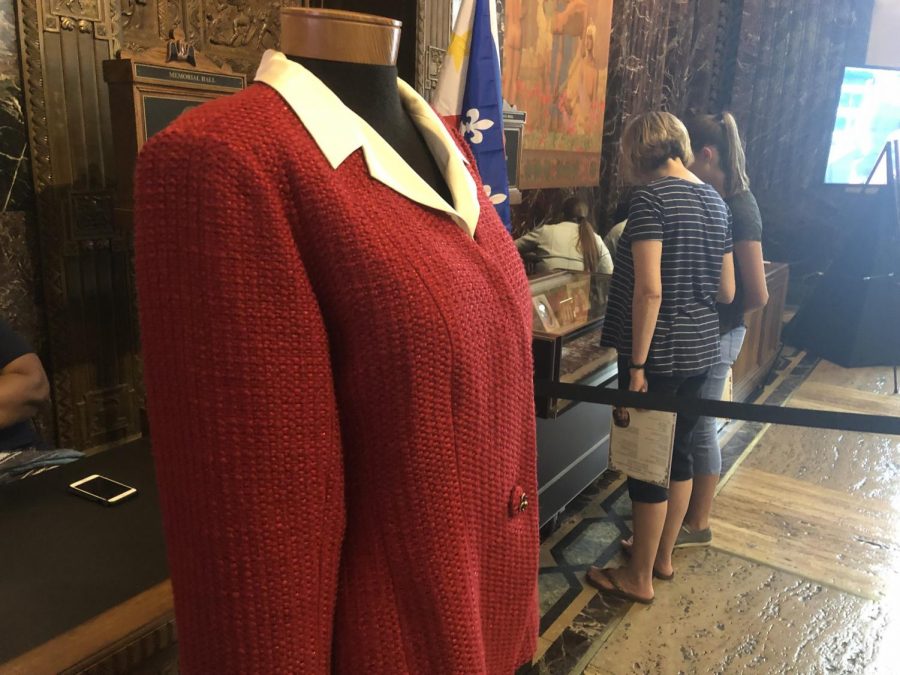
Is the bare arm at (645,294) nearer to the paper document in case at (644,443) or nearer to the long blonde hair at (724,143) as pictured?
the paper document in case at (644,443)

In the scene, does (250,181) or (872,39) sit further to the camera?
(872,39)

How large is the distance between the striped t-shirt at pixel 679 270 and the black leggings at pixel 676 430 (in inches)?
1.4

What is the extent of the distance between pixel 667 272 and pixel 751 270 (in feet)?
1.38

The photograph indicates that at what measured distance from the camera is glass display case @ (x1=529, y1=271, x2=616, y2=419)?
2828mm

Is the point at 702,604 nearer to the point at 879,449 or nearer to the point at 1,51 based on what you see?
the point at 879,449

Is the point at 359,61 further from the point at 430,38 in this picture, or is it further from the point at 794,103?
the point at 794,103

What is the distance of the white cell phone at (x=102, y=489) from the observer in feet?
4.72

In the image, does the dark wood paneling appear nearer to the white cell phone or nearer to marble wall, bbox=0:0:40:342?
marble wall, bbox=0:0:40:342

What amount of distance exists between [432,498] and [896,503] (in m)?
3.73

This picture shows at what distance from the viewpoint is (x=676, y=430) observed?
8.65 feet

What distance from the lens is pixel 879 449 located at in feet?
14.3

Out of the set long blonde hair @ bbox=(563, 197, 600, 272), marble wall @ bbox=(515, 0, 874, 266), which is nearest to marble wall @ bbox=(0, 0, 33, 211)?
long blonde hair @ bbox=(563, 197, 600, 272)

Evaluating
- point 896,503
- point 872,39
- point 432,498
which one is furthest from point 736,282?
point 872,39

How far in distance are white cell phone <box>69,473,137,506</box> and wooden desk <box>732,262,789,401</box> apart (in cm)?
399
